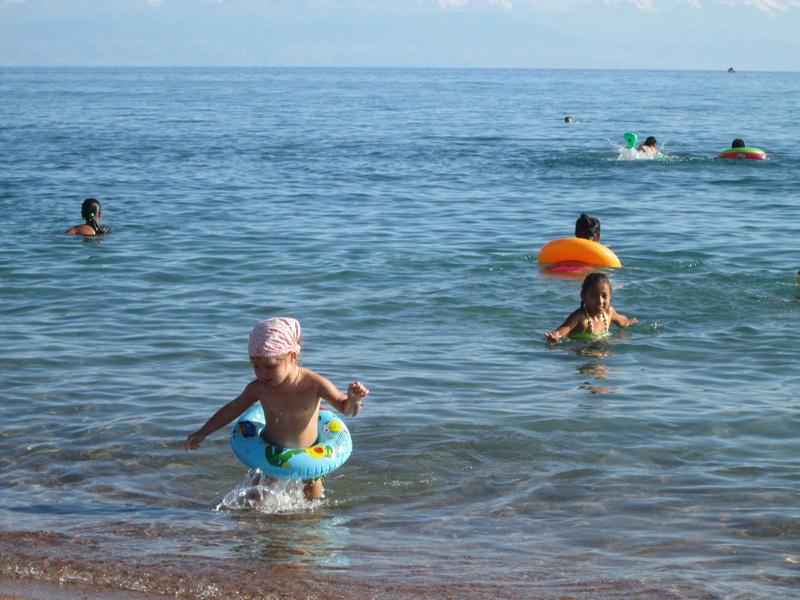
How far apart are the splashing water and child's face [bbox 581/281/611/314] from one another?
4.22 metres

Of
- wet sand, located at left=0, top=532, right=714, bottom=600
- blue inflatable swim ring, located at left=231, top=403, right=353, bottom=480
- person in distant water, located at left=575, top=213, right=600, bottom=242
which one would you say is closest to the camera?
wet sand, located at left=0, top=532, right=714, bottom=600

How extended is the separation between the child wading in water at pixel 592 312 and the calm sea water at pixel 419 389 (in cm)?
16

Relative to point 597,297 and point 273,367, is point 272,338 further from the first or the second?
point 597,297

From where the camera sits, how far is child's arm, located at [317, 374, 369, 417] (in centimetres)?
573

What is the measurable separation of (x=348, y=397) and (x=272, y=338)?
477 mm

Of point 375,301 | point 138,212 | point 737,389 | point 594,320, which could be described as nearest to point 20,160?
point 138,212

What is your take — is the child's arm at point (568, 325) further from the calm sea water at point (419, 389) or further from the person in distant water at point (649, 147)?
the person in distant water at point (649, 147)

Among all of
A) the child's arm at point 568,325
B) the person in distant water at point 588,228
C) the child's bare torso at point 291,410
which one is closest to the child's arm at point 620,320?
the child's arm at point 568,325

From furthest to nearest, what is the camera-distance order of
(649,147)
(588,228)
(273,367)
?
(649,147) < (588,228) < (273,367)

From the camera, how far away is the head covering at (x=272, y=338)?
585cm

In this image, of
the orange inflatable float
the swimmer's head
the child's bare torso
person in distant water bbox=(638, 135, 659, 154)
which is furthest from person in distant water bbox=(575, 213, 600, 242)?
person in distant water bbox=(638, 135, 659, 154)

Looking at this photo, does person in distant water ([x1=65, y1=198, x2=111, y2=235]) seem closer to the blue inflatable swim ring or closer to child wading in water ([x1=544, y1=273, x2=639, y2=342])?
child wading in water ([x1=544, y1=273, x2=639, y2=342])

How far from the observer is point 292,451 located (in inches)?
243

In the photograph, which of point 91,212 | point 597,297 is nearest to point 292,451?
point 597,297
